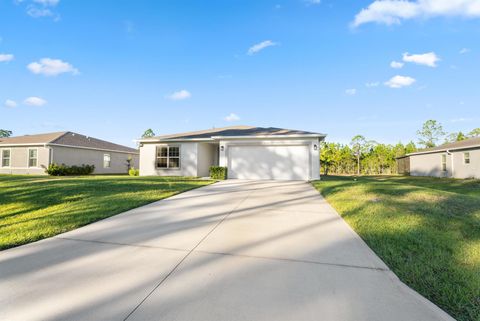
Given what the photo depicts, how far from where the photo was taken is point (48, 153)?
51.7ft

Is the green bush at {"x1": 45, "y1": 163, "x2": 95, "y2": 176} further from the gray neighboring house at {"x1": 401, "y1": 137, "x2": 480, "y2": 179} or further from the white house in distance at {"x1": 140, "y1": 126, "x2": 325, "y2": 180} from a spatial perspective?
the gray neighboring house at {"x1": 401, "y1": 137, "x2": 480, "y2": 179}

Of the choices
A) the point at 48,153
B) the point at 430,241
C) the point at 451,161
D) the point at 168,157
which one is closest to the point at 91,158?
the point at 48,153

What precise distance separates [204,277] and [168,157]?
1300 cm

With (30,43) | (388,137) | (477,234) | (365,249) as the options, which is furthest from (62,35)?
(388,137)

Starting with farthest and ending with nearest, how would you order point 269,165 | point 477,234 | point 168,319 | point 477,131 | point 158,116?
point 477,131 < point 158,116 < point 269,165 < point 477,234 < point 168,319

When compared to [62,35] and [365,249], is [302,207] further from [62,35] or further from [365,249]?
[62,35]

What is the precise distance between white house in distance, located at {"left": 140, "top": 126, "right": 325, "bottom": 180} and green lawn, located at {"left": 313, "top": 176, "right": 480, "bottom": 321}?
6.32 metres

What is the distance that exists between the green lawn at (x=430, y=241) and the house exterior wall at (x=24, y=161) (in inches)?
800

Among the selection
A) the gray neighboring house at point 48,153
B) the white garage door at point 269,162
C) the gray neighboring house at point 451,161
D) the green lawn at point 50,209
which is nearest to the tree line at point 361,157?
the gray neighboring house at point 451,161

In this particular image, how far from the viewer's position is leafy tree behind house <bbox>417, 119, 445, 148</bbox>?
1307 inches

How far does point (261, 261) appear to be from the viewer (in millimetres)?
2451

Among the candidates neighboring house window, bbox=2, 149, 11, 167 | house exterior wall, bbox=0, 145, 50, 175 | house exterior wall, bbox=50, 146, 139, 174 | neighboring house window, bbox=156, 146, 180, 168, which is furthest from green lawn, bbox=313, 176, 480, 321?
neighboring house window, bbox=2, 149, 11, 167

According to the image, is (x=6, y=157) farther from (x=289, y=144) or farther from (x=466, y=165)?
(x=466, y=165)

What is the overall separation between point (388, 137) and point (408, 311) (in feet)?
104
